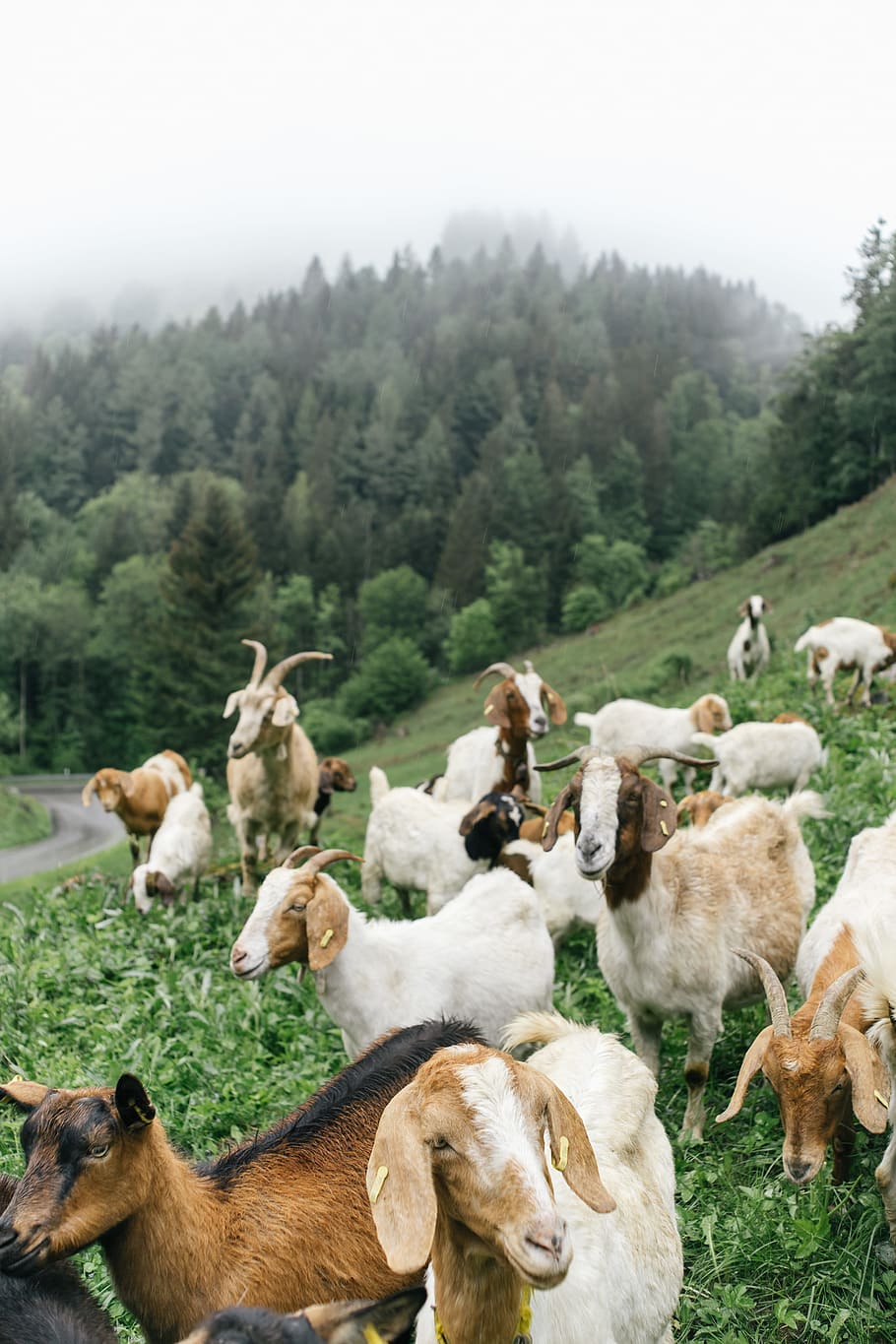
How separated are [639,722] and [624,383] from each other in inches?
3363

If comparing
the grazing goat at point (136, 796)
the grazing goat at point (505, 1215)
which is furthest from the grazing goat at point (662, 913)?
the grazing goat at point (136, 796)

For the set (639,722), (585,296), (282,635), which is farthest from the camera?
(585,296)

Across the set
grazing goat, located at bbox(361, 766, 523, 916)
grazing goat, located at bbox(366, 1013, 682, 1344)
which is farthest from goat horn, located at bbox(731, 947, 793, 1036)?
grazing goat, located at bbox(361, 766, 523, 916)

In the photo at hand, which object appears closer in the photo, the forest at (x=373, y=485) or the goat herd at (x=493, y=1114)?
the goat herd at (x=493, y=1114)

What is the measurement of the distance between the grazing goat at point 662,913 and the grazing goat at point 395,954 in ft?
2.03

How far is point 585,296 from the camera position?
13700 centimetres

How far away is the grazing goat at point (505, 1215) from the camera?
8.62 feet

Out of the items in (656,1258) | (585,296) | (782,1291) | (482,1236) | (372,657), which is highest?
(482,1236)

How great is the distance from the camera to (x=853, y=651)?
16062 millimetres

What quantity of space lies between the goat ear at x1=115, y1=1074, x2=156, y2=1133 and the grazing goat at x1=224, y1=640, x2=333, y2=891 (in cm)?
655

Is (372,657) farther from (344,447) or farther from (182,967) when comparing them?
(182,967)

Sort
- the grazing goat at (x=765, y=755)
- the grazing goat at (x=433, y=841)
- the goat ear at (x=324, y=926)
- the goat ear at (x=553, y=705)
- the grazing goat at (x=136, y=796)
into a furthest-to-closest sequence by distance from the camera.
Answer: the grazing goat at (x=136, y=796), the grazing goat at (x=765, y=755), the goat ear at (x=553, y=705), the grazing goat at (x=433, y=841), the goat ear at (x=324, y=926)

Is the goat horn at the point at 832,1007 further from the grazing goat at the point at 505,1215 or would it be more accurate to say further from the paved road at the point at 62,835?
the paved road at the point at 62,835

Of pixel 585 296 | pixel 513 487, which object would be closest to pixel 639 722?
pixel 513 487
